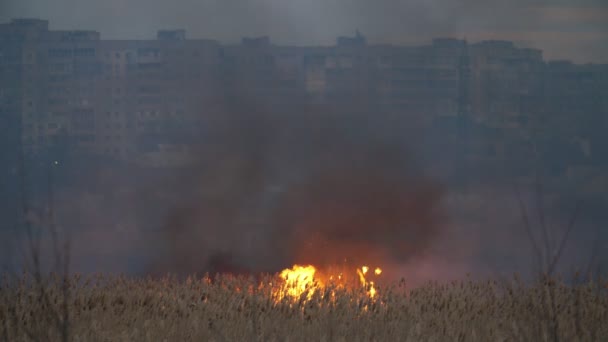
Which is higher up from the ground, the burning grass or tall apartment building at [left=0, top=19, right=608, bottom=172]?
tall apartment building at [left=0, top=19, right=608, bottom=172]

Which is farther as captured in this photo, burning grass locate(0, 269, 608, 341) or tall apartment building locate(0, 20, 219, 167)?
tall apartment building locate(0, 20, 219, 167)

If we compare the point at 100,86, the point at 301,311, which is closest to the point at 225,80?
the point at 100,86

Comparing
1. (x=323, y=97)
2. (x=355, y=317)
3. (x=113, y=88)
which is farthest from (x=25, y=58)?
(x=355, y=317)

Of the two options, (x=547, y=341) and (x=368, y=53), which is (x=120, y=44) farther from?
→ (x=547, y=341)

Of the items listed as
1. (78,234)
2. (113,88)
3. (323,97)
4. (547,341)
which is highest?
(113,88)

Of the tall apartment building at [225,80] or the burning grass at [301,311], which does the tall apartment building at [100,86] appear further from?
the burning grass at [301,311]

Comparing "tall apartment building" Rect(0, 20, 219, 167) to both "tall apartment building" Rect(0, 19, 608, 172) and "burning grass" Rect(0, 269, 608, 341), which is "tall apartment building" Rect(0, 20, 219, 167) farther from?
"burning grass" Rect(0, 269, 608, 341)

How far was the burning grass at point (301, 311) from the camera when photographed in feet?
36.4

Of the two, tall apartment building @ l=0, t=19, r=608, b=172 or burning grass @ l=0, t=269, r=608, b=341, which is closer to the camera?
burning grass @ l=0, t=269, r=608, b=341

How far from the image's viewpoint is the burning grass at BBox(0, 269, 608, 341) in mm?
11109

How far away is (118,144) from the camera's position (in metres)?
44.5

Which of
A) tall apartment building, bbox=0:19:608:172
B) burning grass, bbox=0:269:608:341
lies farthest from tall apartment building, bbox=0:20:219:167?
burning grass, bbox=0:269:608:341

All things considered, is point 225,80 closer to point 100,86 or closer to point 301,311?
point 100,86

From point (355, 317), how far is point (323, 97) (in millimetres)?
26037
